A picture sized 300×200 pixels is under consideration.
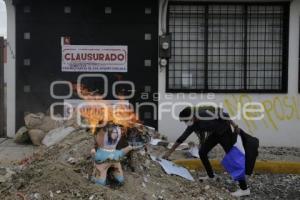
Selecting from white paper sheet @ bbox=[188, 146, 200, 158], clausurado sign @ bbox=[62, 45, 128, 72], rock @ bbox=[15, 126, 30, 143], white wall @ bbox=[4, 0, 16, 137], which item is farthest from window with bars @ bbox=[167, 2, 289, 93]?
white wall @ bbox=[4, 0, 16, 137]

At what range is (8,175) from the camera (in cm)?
709

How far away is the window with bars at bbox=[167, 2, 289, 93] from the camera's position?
11328 mm

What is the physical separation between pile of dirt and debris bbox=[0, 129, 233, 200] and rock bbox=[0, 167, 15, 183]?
0.48 ft

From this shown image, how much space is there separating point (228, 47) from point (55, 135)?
4.35 m

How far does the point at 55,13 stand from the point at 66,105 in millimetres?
2052

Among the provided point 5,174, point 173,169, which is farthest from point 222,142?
point 5,174

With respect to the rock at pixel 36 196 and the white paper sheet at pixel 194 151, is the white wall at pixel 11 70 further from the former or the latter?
the rock at pixel 36 196

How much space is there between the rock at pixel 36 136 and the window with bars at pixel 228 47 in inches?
116

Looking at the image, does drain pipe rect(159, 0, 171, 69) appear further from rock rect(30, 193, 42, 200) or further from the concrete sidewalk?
rock rect(30, 193, 42, 200)

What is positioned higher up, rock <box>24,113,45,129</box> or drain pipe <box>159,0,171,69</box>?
drain pipe <box>159,0,171,69</box>

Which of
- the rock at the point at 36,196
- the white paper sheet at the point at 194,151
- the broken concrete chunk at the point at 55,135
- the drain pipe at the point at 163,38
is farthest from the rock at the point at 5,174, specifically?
the drain pipe at the point at 163,38

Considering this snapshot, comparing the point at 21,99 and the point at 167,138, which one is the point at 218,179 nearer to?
the point at 167,138

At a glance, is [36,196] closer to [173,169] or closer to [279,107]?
[173,169]

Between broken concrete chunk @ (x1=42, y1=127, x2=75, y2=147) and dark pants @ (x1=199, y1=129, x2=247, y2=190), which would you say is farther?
broken concrete chunk @ (x1=42, y1=127, x2=75, y2=147)
